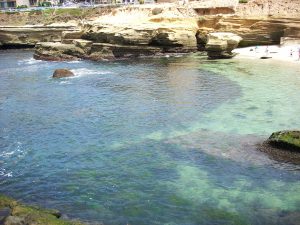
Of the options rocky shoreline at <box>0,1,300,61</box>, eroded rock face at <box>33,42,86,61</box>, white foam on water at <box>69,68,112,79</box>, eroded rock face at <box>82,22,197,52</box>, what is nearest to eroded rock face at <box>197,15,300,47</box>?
rocky shoreline at <box>0,1,300,61</box>

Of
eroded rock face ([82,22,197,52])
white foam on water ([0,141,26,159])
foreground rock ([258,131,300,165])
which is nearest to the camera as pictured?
foreground rock ([258,131,300,165])

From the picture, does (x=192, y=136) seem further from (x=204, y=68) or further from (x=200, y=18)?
(x=200, y=18)

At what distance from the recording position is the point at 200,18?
6475 centimetres

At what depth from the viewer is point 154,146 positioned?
81.5 ft

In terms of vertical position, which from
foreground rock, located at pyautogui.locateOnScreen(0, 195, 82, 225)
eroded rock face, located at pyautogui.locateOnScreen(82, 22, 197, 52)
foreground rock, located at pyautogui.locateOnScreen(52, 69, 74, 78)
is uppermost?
eroded rock face, located at pyautogui.locateOnScreen(82, 22, 197, 52)

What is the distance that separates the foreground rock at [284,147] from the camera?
21.9 m

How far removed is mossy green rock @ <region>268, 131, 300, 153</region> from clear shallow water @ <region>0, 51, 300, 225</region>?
4.62 feet

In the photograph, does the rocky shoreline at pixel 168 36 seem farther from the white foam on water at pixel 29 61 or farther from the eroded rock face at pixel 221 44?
the white foam on water at pixel 29 61

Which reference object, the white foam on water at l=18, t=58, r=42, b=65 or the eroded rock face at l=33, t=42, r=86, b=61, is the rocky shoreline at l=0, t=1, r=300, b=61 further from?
the white foam on water at l=18, t=58, r=42, b=65

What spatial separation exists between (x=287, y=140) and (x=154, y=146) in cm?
765

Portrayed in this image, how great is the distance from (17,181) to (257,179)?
11.8 m

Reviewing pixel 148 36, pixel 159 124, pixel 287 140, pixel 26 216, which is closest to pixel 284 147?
pixel 287 140

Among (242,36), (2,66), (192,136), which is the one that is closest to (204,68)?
(242,36)

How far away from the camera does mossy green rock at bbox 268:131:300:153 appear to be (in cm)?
2208
